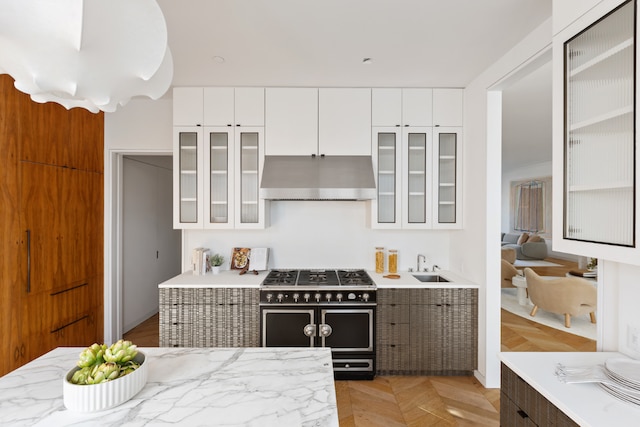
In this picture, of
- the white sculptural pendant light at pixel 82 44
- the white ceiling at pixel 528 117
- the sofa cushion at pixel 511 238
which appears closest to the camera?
the white sculptural pendant light at pixel 82 44

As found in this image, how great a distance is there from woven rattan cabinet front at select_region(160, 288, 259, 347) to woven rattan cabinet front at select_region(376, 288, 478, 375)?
1.20 meters

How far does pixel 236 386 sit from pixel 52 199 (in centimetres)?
263

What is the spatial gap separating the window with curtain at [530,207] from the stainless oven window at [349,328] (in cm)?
829

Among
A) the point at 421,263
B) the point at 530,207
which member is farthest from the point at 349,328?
the point at 530,207

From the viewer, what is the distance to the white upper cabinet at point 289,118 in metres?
3.19

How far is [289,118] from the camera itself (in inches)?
126

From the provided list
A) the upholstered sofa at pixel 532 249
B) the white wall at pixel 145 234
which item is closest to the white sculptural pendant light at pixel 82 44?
the white wall at pixel 145 234

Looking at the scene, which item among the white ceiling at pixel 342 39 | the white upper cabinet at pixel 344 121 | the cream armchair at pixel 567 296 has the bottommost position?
the cream armchair at pixel 567 296

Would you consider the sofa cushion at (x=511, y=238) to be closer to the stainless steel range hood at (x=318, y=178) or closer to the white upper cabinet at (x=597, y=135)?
the stainless steel range hood at (x=318, y=178)

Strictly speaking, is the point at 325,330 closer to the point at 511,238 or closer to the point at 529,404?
the point at 529,404

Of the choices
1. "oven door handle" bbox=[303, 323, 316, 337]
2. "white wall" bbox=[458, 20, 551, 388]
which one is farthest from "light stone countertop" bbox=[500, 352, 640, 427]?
"oven door handle" bbox=[303, 323, 316, 337]

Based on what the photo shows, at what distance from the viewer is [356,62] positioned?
268 centimetres

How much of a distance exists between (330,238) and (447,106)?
184 cm

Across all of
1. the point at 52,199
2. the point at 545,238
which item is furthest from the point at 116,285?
the point at 545,238
